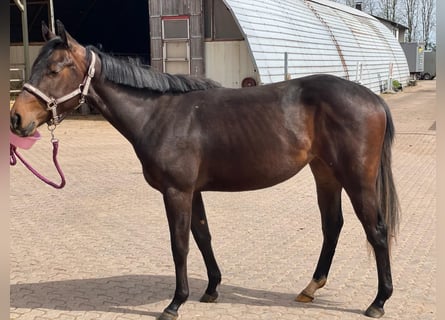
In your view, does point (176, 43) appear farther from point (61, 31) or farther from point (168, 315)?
point (168, 315)

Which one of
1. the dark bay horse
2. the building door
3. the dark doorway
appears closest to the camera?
the dark bay horse

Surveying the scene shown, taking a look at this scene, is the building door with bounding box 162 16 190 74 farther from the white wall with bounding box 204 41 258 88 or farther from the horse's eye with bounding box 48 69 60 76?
the horse's eye with bounding box 48 69 60 76

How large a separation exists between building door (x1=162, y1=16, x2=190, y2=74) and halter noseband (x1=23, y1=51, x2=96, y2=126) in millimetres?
14451

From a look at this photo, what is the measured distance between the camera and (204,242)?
417cm

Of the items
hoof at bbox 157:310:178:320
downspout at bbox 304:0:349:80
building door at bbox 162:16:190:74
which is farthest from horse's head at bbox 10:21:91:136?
downspout at bbox 304:0:349:80

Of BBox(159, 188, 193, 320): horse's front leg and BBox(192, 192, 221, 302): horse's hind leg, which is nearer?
BBox(159, 188, 193, 320): horse's front leg

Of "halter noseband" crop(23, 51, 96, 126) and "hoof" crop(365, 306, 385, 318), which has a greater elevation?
"halter noseband" crop(23, 51, 96, 126)

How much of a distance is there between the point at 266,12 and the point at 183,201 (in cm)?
1676

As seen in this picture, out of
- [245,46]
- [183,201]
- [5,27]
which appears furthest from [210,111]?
[245,46]

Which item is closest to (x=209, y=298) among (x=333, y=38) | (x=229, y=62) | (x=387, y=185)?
(x=387, y=185)

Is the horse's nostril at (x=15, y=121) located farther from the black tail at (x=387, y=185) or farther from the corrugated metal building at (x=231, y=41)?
the corrugated metal building at (x=231, y=41)

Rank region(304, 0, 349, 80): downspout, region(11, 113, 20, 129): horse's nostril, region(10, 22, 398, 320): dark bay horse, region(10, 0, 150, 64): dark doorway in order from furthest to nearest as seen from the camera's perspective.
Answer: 1. region(304, 0, 349, 80): downspout
2. region(10, 0, 150, 64): dark doorway
3. region(10, 22, 398, 320): dark bay horse
4. region(11, 113, 20, 129): horse's nostril

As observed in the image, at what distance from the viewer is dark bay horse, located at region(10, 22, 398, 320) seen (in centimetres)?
368

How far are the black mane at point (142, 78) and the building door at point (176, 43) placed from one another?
14244 millimetres
